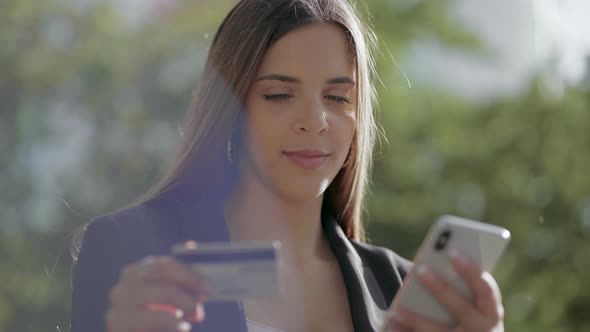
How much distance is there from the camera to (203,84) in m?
2.10

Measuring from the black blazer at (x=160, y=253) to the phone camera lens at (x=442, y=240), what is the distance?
55 cm

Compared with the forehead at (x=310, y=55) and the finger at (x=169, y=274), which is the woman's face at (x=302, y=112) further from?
the finger at (x=169, y=274)

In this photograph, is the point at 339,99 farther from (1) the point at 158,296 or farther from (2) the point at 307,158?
(1) the point at 158,296

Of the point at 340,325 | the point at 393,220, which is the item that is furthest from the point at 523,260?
the point at 340,325

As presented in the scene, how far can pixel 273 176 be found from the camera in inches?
77.5

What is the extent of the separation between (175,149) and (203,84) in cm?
17

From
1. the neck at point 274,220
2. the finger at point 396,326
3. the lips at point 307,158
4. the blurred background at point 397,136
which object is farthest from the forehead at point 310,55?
the blurred background at point 397,136

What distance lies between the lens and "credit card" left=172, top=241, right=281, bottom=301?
1255 millimetres

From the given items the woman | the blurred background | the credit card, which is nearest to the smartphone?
the credit card

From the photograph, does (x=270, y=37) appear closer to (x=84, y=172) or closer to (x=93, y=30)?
(x=84, y=172)

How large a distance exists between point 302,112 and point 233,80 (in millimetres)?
194

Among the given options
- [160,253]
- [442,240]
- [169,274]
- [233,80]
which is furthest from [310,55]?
[169,274]

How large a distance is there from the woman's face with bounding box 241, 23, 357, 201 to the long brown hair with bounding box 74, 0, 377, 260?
0.10ft

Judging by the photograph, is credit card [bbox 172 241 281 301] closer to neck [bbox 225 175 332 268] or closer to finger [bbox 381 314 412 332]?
finger [bbox 381 314 412 332]
